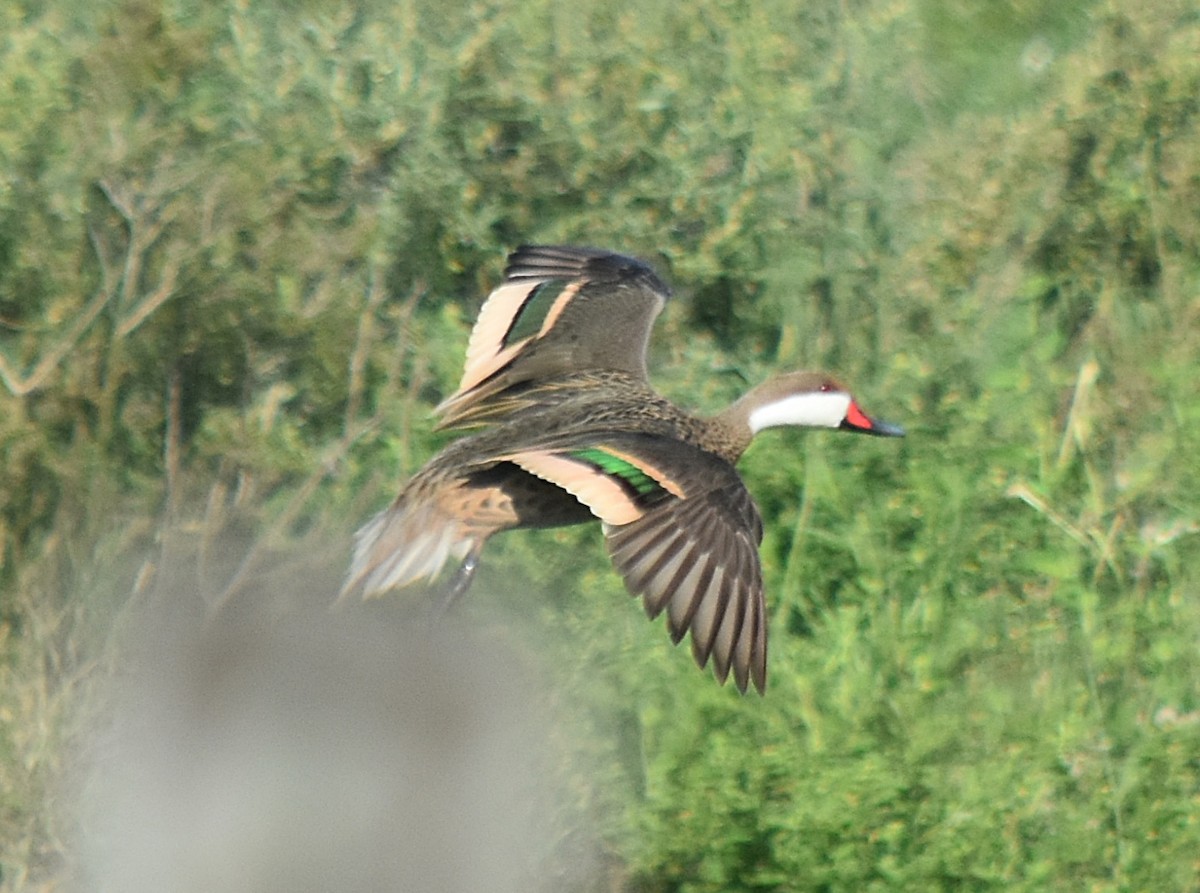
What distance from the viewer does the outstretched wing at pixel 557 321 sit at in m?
6.73

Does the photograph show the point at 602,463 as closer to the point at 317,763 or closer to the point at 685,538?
the point at 685,538

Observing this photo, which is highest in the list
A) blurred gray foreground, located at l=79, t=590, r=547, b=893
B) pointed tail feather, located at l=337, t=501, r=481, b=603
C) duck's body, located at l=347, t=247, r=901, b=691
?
duck's body, located at l=347, t=247, r=901, b=691

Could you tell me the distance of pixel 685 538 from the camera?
5.23m

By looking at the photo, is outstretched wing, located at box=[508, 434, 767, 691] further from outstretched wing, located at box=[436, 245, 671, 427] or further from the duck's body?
outstretched wing, located at box=[436, 245, 671, 427]

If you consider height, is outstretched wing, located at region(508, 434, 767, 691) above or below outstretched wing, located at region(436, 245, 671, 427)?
below

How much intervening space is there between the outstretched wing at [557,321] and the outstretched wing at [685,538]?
117cm

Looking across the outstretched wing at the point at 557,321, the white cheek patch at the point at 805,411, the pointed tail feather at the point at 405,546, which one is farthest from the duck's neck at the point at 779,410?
the pointed tail feather at the point at 405,546

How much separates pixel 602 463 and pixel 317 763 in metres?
1.88

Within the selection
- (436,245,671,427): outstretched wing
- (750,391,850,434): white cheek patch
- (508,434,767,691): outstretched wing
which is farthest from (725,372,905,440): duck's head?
(508,434,767,691): outstretched wing

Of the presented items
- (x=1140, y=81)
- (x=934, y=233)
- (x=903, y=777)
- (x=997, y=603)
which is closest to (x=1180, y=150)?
(x=1140, y=81)

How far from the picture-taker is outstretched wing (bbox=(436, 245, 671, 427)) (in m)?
6.73

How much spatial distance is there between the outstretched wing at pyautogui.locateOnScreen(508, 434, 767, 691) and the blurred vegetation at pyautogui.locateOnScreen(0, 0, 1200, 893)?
822mm

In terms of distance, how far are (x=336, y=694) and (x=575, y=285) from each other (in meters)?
1.47

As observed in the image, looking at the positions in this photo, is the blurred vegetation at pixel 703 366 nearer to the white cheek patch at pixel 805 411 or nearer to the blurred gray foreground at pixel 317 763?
the blurred gray foreground at pixel 317 763
